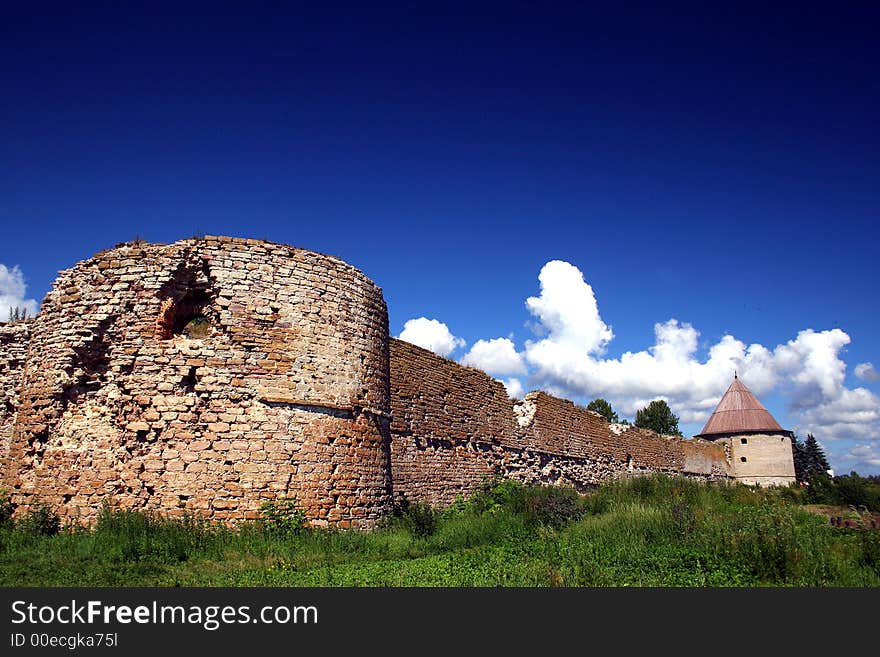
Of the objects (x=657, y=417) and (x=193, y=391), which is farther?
(x=657, y=417)

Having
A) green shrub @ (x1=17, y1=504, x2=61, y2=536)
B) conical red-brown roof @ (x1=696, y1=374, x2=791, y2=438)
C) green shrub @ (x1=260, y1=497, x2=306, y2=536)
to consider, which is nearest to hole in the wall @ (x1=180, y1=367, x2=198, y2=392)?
green shrub @ (x1=260, y1=497, x2=306, y2=536)

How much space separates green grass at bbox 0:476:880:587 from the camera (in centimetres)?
607

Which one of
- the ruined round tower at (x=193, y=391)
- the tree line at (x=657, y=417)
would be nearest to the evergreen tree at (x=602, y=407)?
the tree line at (x=657, y=417)

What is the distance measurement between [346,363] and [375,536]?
2.58 metres

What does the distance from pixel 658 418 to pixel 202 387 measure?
40571 mm

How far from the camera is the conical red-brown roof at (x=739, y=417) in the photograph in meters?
30.5

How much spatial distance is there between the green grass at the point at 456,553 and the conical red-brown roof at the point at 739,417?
22.7 meters

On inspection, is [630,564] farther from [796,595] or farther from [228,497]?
[228,497]

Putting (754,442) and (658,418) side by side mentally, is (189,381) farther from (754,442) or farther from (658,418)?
(658,418)

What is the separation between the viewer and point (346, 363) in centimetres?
970

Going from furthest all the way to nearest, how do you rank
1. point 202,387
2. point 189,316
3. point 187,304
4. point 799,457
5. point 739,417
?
point 799,457 < point 739,417 < point 189,316 < point 187,304 < point 202,387

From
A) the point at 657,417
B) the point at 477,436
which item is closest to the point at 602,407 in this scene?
the point at 657,417

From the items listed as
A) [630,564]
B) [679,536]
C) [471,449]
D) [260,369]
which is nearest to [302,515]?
[260,369]

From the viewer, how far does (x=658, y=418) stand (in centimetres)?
4431
